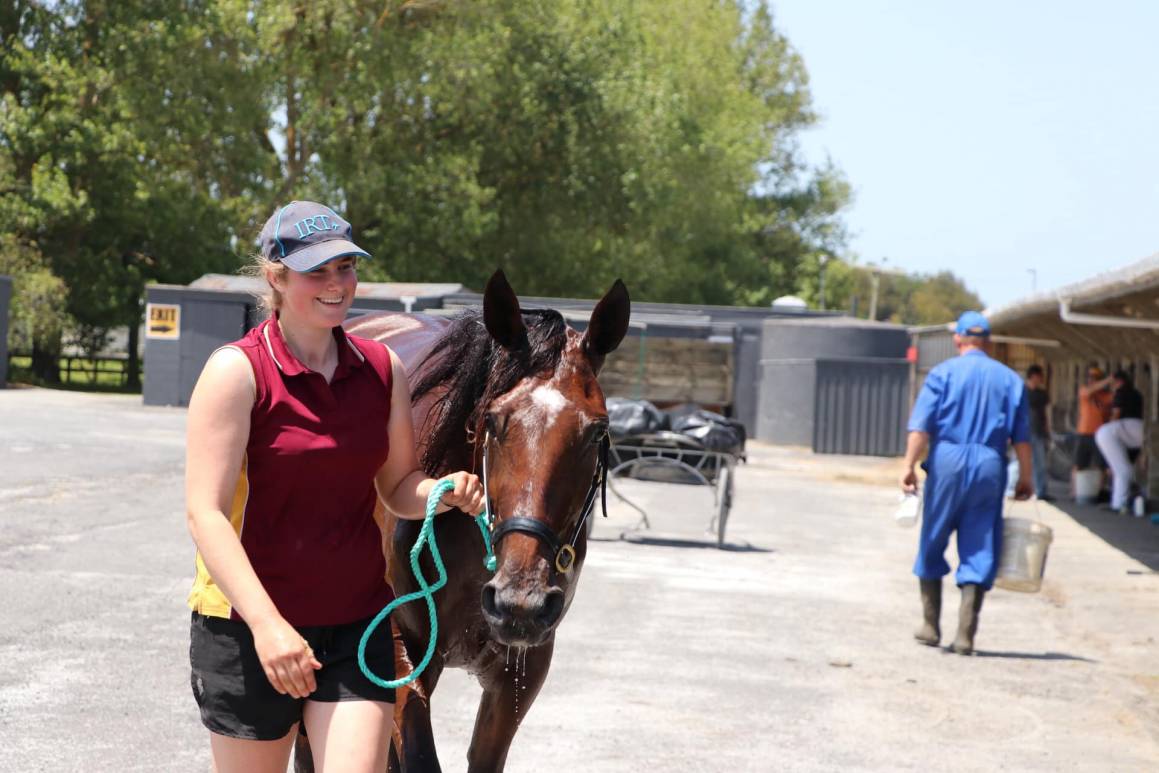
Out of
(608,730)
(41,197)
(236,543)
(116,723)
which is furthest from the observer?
(41,197)

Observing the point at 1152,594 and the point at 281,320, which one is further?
the point at 1152,594

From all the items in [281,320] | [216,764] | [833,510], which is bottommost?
[833,510]

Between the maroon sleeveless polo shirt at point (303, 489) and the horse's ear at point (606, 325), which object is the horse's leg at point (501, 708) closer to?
the horse's ear at point (606, 325)

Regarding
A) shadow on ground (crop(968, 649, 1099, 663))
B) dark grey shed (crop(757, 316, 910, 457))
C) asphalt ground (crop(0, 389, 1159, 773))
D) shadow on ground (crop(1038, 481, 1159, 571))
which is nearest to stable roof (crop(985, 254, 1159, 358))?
shadow on ground (crop(1038, 481, 1159, 571))

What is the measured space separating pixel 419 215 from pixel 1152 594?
31.0 metres

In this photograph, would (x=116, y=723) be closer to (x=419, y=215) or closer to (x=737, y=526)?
(x=737, y=526)

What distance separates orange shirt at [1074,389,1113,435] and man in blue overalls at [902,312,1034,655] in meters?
12.3

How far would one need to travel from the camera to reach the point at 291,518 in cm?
326

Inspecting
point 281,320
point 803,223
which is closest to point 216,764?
point 281,320

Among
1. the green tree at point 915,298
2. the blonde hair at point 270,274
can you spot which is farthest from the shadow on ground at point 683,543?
the green tree at point 915,298

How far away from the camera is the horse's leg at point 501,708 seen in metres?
4.57

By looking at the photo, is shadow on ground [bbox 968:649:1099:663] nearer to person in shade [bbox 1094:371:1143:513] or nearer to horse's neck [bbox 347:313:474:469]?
horse's neck [bbox 347:313:474:469]

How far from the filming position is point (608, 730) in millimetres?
6773

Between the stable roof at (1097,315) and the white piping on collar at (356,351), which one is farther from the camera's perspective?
the stable roof at (1097,315)
